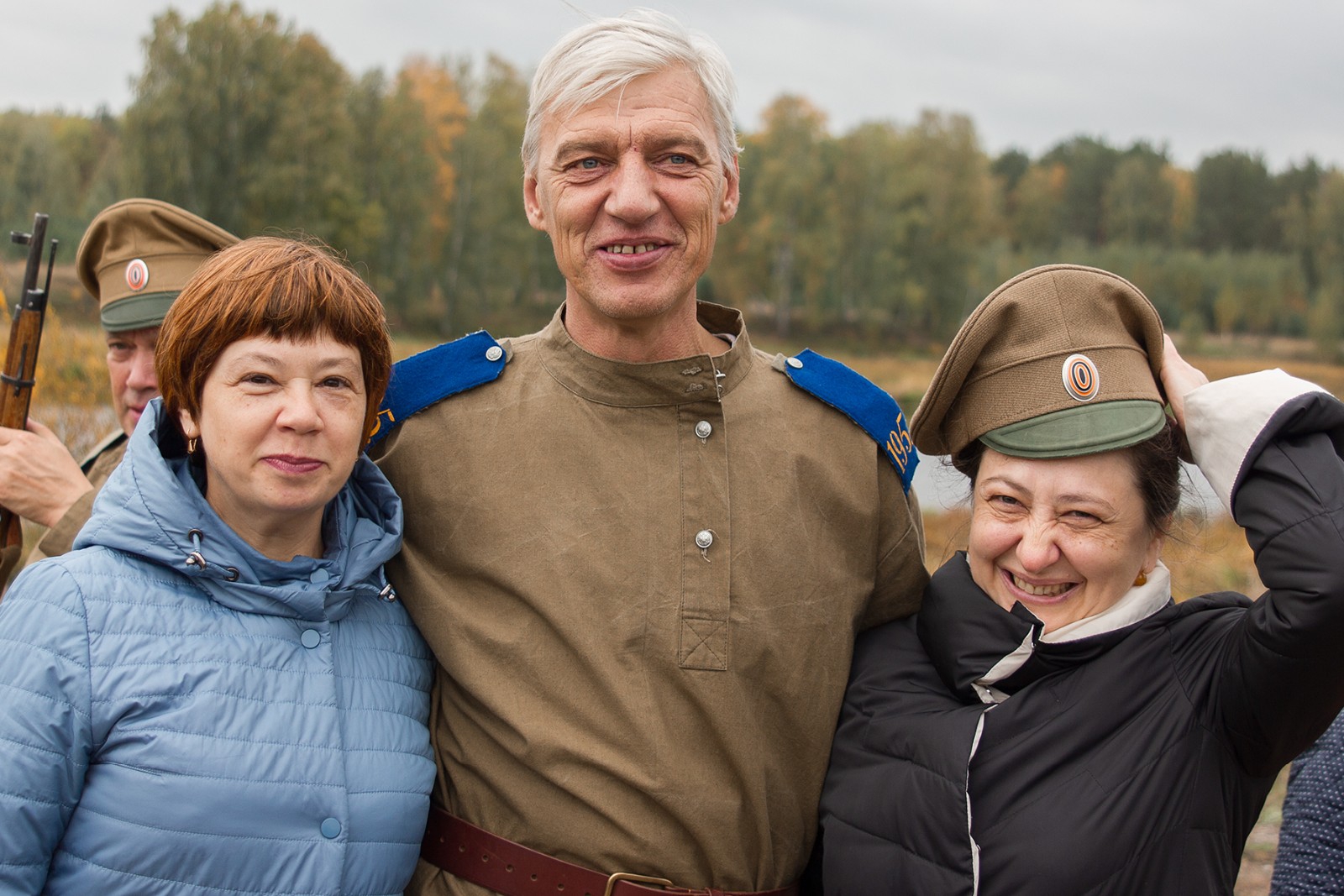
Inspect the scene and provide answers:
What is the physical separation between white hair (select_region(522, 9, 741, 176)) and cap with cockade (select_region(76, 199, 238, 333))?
130 centimetres

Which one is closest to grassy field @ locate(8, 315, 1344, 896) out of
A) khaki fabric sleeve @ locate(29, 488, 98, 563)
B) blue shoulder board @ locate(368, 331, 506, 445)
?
blue shoulder board @ locate(368, 331, 506, 445)

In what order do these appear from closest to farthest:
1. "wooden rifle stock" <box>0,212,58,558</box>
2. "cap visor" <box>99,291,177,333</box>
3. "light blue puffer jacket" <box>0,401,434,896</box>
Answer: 1. "light blue puffer jacket" <box>0,401,434,896</box>
2. "wooden rifle stock" <box>0,212,58,558</box>
3. "cap visor" <box>99,291,177,333</box>

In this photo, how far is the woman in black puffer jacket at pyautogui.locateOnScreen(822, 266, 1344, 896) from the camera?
1985 millimetres

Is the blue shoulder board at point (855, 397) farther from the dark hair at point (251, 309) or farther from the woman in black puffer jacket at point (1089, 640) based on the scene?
the dark hair at point (251, 309)

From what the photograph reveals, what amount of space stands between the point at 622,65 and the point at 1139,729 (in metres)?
1.64

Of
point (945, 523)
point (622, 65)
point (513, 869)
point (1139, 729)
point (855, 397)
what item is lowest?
point (945, 523)

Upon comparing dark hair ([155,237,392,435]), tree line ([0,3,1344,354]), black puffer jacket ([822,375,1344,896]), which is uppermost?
tree line ([0,3,1344,354])

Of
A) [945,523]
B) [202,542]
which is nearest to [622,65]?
[202,542]

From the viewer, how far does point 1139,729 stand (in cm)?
207

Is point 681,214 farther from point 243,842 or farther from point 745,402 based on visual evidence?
point 243,842

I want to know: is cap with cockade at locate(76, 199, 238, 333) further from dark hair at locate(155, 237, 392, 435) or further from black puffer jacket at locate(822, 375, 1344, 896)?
black puffer jacket at locate(822, 375, 1344, 896)

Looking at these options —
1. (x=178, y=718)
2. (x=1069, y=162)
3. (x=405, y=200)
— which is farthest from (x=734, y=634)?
(x=1069, y=162)

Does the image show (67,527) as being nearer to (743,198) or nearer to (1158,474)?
(1158,474)

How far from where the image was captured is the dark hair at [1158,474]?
87.4 inches
